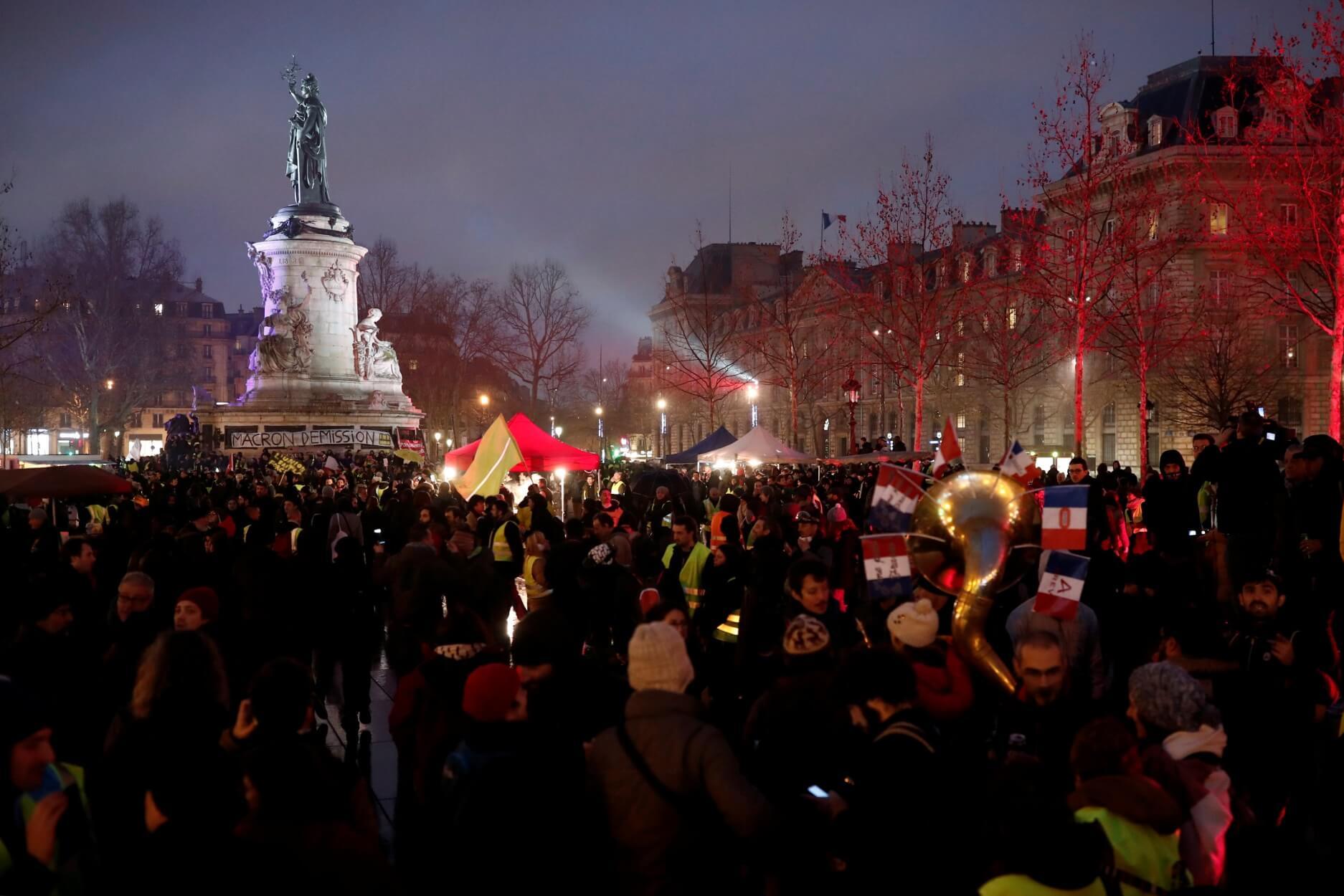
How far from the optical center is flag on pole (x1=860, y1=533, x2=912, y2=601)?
23.3 ft

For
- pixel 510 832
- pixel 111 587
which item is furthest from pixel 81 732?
pixel 111 587

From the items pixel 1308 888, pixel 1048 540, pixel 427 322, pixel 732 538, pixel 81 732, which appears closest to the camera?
pixel 1308 888

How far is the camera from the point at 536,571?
9.48 meters

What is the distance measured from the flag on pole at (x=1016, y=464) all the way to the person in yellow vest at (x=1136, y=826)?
3556mm

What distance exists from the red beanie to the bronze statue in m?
44.6

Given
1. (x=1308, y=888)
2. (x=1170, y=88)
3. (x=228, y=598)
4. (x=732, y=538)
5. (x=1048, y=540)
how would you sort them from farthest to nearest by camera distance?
(x=1170, y=88), (x=732, y=538), (x=228, y=598), (x=1048, y=540), (x=1308, y=888)

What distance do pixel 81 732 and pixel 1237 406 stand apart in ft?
152

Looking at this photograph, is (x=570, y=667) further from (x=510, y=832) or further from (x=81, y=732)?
(x=81, y=732)

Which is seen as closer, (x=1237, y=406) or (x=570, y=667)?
(x=570, y=667)

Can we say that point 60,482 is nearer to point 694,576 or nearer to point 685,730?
point 694,576

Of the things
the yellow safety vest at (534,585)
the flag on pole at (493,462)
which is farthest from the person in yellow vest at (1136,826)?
the flag on pole at (493,462)

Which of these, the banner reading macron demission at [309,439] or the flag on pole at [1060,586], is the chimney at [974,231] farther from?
the flag on pole at [1060,586]

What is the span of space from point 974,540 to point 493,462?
450 inches

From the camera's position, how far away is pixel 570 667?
5438mm
